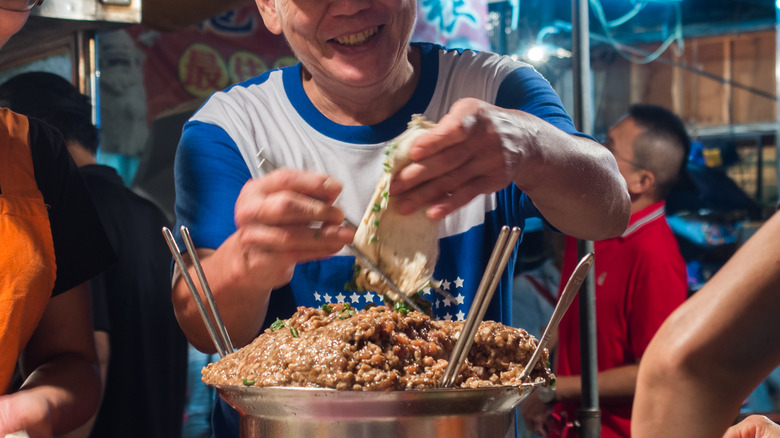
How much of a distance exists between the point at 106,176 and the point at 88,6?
25.6 inches

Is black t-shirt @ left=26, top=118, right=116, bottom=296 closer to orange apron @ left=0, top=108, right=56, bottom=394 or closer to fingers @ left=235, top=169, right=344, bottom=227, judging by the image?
orange apron @ left=0, top=108, right=56, bottom=394

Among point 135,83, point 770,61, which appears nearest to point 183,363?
point 135,83

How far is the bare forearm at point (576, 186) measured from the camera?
137 centimetres

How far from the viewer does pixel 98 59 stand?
8.88 ft

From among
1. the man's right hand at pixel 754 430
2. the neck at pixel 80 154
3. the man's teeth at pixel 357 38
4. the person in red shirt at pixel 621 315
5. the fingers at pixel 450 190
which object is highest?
the man's teeth at pixel 357 38

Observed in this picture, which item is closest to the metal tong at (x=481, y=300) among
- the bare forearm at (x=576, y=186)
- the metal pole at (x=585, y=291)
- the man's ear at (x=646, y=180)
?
the bare forearm at (x=576, y=186)

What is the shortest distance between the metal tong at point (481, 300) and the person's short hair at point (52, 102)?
2157 millimetres

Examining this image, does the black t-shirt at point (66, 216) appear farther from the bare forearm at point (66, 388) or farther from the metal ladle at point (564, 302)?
the metal ladle at point (564, 302)

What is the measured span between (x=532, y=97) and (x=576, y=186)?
1.13ft

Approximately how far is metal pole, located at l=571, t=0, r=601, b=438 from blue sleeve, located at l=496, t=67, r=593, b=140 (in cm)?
56

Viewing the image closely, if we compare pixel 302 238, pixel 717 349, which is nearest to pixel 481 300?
pixel 717 349

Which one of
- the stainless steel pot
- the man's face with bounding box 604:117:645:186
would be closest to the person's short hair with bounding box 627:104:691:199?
the man's face with bounding box 604:117:645:186

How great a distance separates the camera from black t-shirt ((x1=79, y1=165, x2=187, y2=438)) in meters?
2.64

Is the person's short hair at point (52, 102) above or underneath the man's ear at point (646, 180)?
above
